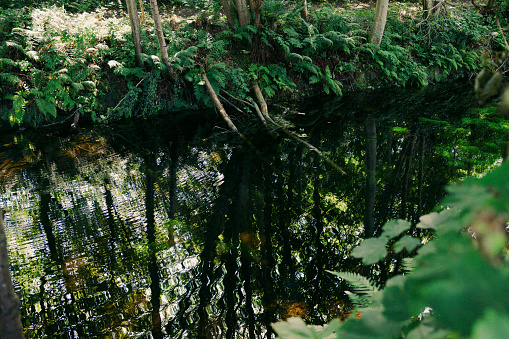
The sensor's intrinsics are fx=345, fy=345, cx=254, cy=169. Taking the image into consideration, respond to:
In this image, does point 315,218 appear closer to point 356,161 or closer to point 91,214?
point 356,161

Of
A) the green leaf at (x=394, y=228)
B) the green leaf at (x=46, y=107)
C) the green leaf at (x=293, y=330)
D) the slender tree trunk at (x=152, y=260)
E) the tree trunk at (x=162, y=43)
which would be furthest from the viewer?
the green leaf at (x=46, y=107)

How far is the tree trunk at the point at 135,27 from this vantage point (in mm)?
10227

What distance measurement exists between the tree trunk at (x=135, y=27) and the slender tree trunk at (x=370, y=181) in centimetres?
734

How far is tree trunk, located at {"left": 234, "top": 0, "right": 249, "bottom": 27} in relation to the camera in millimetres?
12039

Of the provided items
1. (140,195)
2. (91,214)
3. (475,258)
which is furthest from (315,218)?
(475,258)

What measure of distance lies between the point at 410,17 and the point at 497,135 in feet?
30.8

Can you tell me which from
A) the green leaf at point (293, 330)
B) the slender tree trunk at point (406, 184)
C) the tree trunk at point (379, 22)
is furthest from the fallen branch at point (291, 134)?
the green leaf at point (293, 330)

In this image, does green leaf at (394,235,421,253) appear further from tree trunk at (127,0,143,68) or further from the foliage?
tree trunk at (127,0,143,68)

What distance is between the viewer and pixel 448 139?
8016 mm

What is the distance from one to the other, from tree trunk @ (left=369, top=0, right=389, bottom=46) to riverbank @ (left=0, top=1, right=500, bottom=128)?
46cm

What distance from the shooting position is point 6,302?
80.8 inches

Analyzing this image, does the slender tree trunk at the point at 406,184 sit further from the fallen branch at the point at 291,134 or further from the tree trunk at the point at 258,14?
the tree trunk at the point at 258,14

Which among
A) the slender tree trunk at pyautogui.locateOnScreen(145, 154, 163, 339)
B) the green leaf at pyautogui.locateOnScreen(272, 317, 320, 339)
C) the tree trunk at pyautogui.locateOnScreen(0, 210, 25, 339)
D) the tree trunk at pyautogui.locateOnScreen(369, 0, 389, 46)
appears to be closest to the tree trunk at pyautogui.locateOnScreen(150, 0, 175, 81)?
the slender tree trunk at pyautogui.locateOnScreen(145, 154, 163, 339)

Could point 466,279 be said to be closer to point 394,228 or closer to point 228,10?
point 394,228
